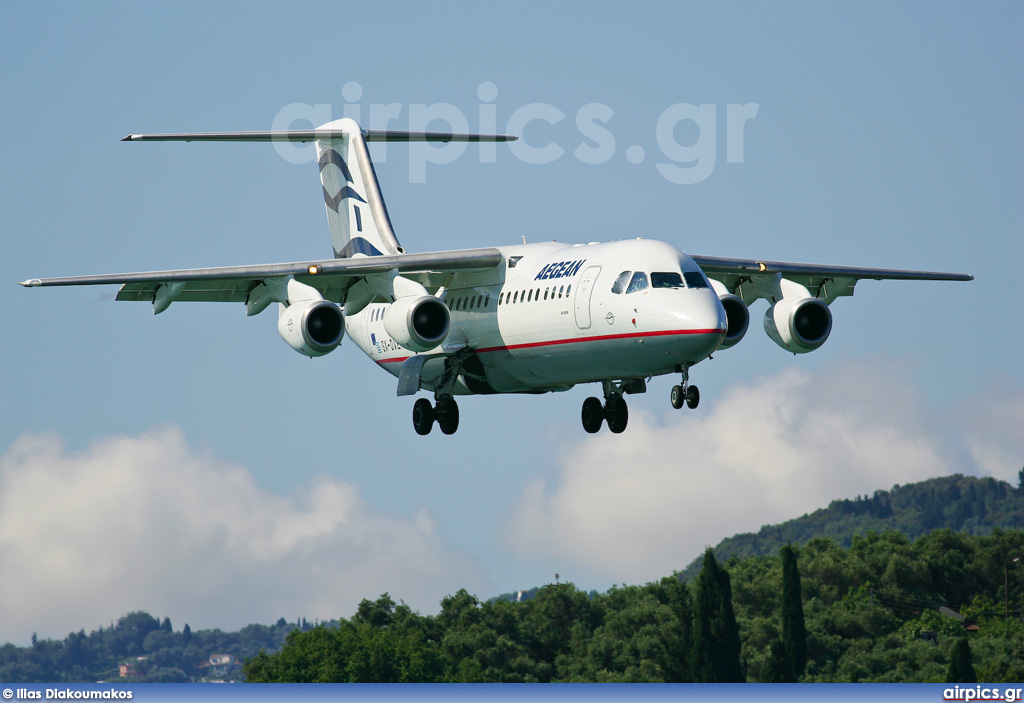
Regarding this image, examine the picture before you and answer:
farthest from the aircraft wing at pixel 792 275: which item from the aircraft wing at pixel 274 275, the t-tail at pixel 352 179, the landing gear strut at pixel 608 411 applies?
the t-tail at pixel 352 179

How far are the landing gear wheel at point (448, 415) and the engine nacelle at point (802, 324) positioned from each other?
16.5ft

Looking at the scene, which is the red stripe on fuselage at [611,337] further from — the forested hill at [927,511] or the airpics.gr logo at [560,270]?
the forested hill at [927,511]

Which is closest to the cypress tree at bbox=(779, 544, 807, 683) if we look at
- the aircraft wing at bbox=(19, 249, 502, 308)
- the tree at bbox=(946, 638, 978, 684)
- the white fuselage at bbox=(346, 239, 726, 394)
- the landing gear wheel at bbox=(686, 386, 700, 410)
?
the tree at bbox=(946, 638, 978, 684)

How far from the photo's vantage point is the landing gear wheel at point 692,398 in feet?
67.3

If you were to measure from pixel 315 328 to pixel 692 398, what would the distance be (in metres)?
5.37

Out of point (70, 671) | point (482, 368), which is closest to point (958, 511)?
point (70, 671)

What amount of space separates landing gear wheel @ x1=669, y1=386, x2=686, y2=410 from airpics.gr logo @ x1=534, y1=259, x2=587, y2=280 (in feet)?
6.88

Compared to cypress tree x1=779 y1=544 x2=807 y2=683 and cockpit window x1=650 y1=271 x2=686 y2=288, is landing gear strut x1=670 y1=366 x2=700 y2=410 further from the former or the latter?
cypress tree x1=779 y1=544 x2=807 y2=683

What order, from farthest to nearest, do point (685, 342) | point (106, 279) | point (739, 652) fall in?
point (739, 652), point (106, 279), point (685, 342)

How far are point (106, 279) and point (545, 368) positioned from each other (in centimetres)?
625

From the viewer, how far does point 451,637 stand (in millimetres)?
67625

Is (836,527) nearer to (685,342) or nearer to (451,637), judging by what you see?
(451,637)

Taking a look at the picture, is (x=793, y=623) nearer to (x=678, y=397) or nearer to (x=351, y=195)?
(x=351, y=195)

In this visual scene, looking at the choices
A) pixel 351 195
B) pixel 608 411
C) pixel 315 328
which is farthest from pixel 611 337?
pixel 351 195
